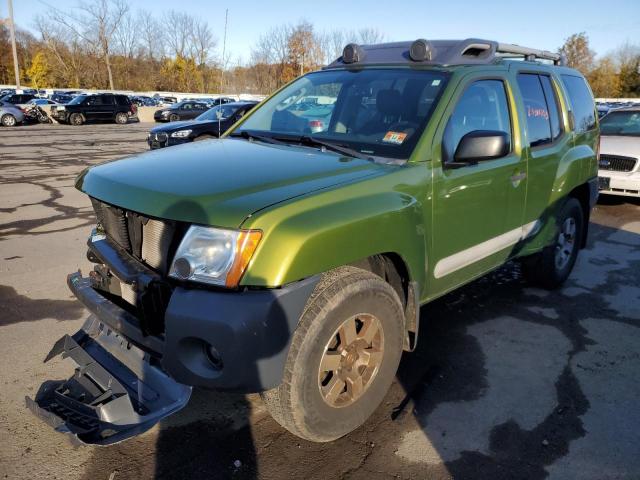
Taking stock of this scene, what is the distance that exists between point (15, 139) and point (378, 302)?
21135mm

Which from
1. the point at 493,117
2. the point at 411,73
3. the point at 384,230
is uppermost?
the point at 411,73

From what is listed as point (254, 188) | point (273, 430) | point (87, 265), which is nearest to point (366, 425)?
point (273, 430)

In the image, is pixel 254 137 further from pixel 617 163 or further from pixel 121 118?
pixel 121 118

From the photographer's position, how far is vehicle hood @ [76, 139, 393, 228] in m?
2.26

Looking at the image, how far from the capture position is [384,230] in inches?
101

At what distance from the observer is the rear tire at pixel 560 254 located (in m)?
4.57

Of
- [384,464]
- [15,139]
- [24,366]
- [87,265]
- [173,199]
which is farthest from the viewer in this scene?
[15,139]

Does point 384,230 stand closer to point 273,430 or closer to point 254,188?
point 254,188


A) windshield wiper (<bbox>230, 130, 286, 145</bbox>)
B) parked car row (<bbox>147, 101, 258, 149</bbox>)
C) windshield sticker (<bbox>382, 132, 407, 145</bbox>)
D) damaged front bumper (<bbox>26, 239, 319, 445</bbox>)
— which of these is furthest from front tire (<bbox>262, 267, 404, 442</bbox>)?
parked car row (<bbox>147, 101, 258, 149</bbox>)

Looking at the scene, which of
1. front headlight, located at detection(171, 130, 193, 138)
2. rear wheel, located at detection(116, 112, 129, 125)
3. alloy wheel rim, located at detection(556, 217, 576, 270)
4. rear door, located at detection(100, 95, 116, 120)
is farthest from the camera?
rear wheel, located at detection(116, 112, 129, 125)

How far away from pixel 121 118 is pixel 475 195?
3086 cm

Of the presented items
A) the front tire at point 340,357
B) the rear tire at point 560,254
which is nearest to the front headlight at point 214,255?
the front tire at point 340,357

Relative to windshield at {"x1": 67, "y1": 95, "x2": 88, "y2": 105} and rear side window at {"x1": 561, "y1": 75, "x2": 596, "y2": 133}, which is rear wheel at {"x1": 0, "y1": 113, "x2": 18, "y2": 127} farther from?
rear side window at {"x1": 561, "y1": 75, "x2": 596, "y2": 133}

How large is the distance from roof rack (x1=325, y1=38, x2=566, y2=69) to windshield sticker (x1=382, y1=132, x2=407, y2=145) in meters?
0.69
